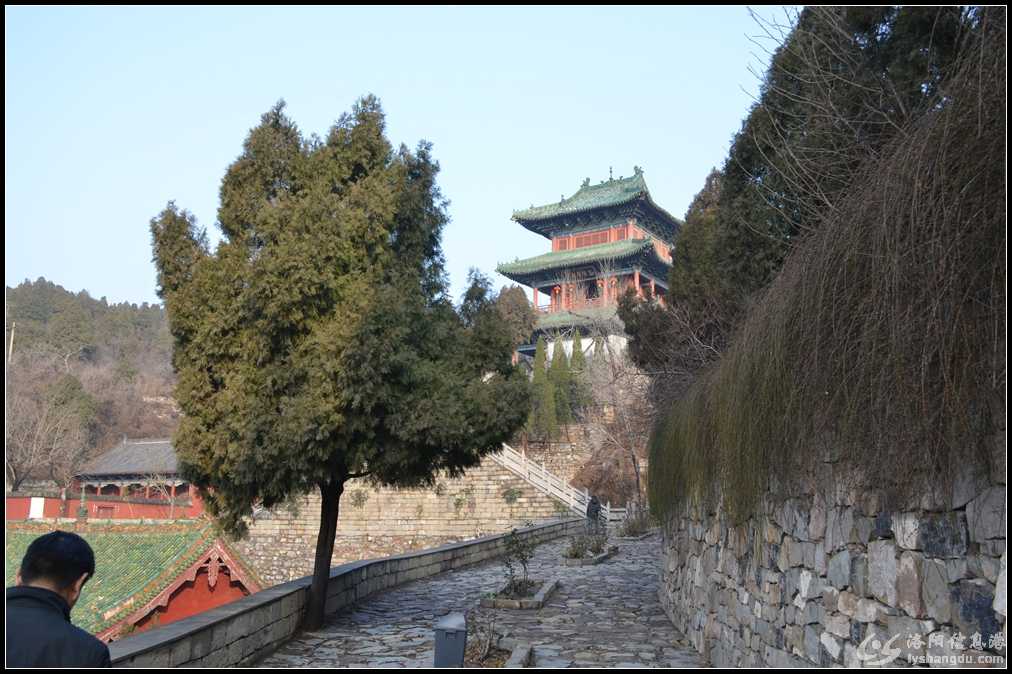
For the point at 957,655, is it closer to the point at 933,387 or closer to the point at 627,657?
the point at 933,387

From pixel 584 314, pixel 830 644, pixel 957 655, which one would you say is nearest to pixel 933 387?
pixel 957 655

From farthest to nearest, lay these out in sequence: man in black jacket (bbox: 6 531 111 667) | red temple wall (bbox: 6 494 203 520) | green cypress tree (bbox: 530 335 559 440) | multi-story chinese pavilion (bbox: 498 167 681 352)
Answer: multi-story chinese pavilion (bbox: 498 167 681 352), green cypress tree (bbox: 530 335 559 440), red temple wall (bbox: 6 494 203 520), man in black jacket (bbox: 6 531 111 667)

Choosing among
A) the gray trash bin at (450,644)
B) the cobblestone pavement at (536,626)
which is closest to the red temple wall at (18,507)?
the cobblestone pavement at (536,626)

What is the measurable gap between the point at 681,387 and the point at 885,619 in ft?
21.7

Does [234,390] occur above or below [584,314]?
below

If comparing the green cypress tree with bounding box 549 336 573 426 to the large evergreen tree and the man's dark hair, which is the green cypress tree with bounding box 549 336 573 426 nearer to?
the large evergreen tree

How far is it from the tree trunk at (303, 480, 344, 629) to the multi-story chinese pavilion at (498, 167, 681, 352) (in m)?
37.9

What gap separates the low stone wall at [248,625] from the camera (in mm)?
5828

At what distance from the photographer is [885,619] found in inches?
148

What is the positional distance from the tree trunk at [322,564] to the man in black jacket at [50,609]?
614 cm

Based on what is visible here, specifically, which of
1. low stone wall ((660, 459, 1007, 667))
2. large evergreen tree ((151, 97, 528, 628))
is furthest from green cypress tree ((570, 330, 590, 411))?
low stone wall ((660, 459, 1007, 667))

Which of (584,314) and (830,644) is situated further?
(584,314)

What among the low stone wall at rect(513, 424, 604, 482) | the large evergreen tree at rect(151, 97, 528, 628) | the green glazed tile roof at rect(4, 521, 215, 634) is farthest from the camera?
the low stone wall at rect(513, 424, 604, 482)

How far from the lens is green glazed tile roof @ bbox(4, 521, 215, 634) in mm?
13406
